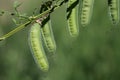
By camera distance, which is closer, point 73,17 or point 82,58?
point 73,17

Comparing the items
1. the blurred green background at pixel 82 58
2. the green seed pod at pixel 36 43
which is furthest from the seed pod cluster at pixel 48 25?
the blurred green background at pixel 82 58

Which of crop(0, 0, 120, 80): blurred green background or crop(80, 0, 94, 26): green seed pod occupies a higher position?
crop(80, 0, 94, 26): green seed pod

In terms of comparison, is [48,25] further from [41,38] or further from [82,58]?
[82,58]

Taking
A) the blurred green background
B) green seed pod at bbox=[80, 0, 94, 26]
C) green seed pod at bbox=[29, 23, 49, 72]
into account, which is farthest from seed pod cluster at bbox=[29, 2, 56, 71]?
the blurred green background

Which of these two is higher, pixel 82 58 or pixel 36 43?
pixel 36 43

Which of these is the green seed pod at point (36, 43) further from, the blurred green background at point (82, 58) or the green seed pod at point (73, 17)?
the blurred green background at point (82, 58)

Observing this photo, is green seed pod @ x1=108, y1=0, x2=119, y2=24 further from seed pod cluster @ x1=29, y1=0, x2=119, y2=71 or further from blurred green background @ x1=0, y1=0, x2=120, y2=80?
blurred green background @ x1=0, y1=0, x2=120, y2=80

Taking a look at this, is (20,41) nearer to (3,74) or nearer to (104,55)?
(3,74)

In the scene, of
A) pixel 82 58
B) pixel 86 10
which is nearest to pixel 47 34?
pixel 86 10
